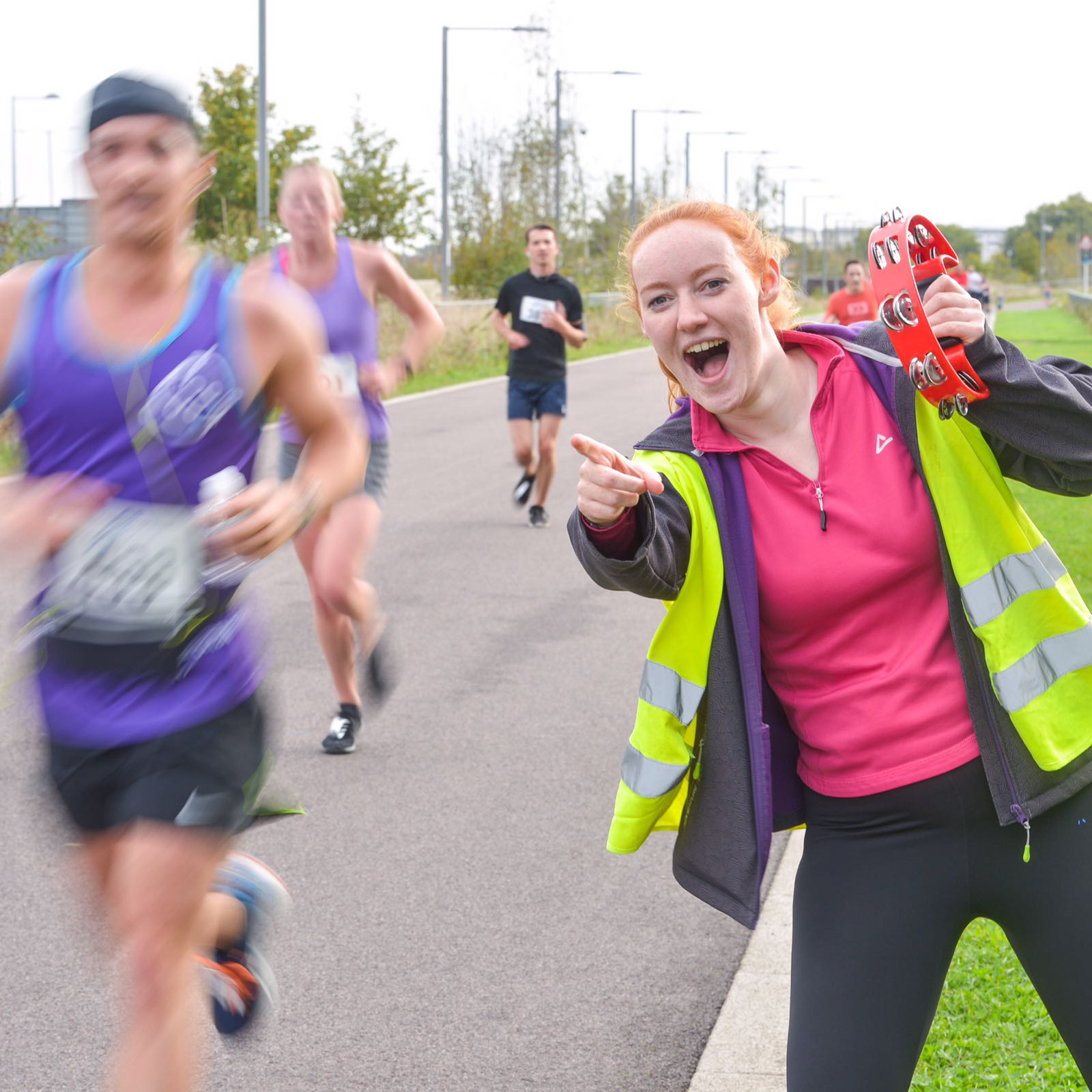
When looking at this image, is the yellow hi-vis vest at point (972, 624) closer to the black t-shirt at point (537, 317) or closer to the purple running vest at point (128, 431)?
the purple running vest at point (128, 431)

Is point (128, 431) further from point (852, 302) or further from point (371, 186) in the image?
point (371, 186)

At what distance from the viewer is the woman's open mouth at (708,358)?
2631 millimetres

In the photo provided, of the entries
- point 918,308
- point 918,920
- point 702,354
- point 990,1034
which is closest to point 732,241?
point 702,354

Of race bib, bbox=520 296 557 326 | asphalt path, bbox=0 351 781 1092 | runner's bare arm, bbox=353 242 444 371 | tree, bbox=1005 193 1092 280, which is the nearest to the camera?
asphalt path, bbox=0 351 781 1092

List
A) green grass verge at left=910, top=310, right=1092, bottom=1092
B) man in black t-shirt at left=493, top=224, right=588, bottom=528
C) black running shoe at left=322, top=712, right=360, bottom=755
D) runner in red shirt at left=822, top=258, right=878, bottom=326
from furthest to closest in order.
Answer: runner in red shirt at left=822, top=258, right=878, bottom=326, man in black t-shirt at left=493, top=224, right=588, bottom=528, black running shoe at left=322, top=712, right=360, bottom=755, green grass verge at left=910, top=310, right=1092, bottom=1092

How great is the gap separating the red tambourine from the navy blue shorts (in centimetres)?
968

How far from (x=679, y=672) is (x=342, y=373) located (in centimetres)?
382

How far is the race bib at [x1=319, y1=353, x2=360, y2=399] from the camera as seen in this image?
6052 mm

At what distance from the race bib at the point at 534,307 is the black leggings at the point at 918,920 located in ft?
33.4

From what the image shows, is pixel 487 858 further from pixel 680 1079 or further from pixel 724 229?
pixel 724 229

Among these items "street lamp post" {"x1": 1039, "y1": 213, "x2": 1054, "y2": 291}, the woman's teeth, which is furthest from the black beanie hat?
"street lamp post" {"x1": 1039, "y1": 213, "x2": 1054, "y2": 291}

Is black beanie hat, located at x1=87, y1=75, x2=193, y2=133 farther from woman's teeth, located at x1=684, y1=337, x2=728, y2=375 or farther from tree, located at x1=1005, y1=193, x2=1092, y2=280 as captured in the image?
tree, located at x1=1005, y1=193, x2=1092, y2=280

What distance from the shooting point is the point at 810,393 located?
8.82ft

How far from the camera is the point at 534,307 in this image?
1253cm
